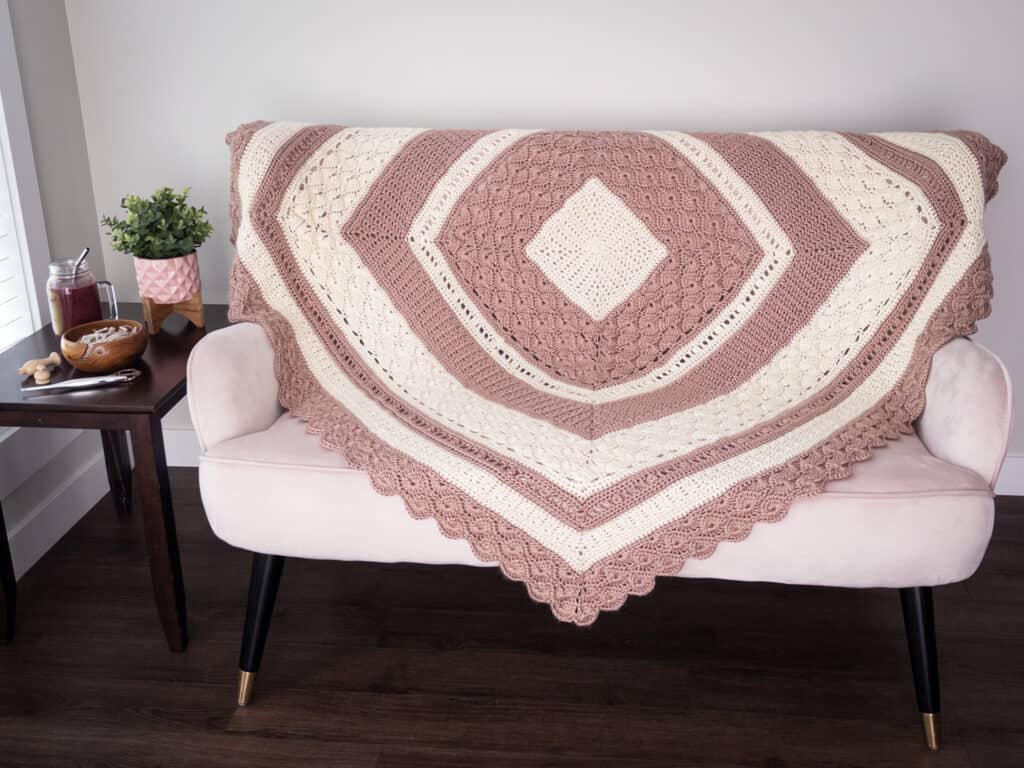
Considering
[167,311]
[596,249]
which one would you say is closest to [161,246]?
[167,311]

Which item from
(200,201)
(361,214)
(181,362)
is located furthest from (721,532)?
(200,201)

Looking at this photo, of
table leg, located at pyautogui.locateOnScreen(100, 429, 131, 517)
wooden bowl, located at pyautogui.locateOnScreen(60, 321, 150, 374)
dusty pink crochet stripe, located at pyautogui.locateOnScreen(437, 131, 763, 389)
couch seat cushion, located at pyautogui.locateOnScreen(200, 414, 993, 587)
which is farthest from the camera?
table leg, located at pyautogui.locateOnScreen(100, 429, 131, 517)

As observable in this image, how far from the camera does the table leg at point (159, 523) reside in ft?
4.98

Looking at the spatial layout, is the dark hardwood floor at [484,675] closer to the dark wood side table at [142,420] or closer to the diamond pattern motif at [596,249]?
the dark wood side table at [142,420]

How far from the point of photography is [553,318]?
1.75 meters

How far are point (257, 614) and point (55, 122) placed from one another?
3.88 ft

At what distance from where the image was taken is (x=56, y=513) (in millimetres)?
2002

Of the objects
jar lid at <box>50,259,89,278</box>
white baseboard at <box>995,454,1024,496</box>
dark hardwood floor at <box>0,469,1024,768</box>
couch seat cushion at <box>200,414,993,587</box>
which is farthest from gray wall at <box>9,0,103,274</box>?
white baseboard at <box>995,454,1024,496</box>

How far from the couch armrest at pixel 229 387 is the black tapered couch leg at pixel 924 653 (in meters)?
1.07

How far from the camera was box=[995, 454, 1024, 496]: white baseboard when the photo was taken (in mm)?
2176

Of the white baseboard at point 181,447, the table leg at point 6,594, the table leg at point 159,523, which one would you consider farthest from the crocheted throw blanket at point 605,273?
the white baseboard at point 181,447

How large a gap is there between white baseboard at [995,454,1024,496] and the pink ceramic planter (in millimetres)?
1873

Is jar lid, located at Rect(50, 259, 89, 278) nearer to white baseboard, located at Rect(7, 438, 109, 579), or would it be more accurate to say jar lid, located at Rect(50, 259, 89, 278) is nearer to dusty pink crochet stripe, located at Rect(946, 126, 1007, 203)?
white baseboard, located at Rect(7, 438, 109, 579)

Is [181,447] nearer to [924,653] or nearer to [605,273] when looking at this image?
[605,273]
